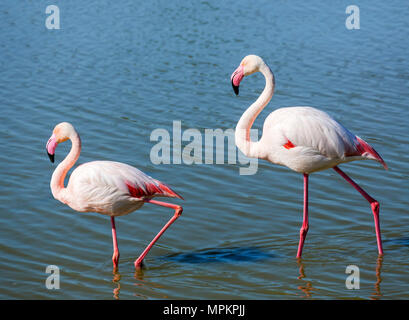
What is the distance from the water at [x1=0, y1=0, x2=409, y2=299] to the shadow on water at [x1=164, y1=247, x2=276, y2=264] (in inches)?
0.7

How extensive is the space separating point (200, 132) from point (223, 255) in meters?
3.05

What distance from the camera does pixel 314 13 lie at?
1455cm

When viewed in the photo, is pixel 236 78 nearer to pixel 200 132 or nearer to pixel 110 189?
pixel 110 189

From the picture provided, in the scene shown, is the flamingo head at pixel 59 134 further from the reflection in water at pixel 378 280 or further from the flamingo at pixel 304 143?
the reflection in water at pixel 378 280

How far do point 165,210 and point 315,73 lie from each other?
530 centimetres

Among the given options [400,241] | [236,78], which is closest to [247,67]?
[236,78]

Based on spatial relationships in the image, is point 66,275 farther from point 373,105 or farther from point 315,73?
point 315,73

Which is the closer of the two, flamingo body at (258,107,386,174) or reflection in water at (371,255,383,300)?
reflection in water at (371,255,383,300)

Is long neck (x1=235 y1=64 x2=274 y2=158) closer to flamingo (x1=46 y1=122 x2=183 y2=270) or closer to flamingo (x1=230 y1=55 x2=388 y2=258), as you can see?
flamingo (x1=230 y1=55 x2=388 y2=258)

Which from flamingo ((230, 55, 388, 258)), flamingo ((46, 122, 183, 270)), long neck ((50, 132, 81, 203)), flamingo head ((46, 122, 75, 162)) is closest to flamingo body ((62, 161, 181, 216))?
flamingo ((46, 122, 183, 270))

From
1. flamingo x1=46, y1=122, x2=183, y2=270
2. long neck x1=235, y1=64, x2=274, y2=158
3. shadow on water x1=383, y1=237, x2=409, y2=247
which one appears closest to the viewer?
flamingo x1=46, y1=122, x2=183, y2=270

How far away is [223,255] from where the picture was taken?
574cm

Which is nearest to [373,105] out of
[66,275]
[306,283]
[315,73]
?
[315,73]

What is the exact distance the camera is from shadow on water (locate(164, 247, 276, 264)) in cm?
565
